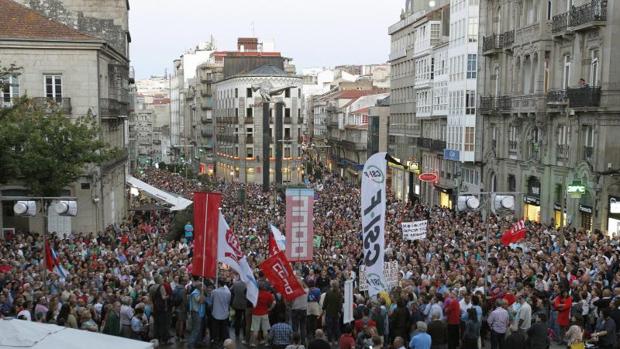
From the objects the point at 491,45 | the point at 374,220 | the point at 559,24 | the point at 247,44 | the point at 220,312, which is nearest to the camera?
the point at 220,312

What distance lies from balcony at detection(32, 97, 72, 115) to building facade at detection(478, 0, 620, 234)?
22392mm

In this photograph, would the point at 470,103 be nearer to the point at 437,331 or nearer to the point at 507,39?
the point at 507,39

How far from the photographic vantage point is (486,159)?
157 ft

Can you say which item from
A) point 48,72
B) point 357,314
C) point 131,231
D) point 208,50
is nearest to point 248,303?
point 357,314

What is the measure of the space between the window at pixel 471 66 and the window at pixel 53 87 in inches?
1024

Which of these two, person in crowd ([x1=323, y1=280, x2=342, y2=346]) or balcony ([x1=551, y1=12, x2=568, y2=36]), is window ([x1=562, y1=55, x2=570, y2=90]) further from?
person in crowd ([x1=323, y1=280, x2=342, y2=346])

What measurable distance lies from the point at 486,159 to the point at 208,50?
96.6 meters

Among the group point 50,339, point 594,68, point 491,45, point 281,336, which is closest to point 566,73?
point 594,68

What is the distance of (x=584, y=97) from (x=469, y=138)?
16.2 m

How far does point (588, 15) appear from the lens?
33.6 metres

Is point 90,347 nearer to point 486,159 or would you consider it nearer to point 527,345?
point 527,345

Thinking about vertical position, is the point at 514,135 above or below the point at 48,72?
below

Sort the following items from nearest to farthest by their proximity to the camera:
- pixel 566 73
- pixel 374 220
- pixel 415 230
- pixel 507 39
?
1. pixel 374 220
2. pixel 415 230
3. pixel 566 73
4. pixel 507 39

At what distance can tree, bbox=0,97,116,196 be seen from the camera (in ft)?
103
